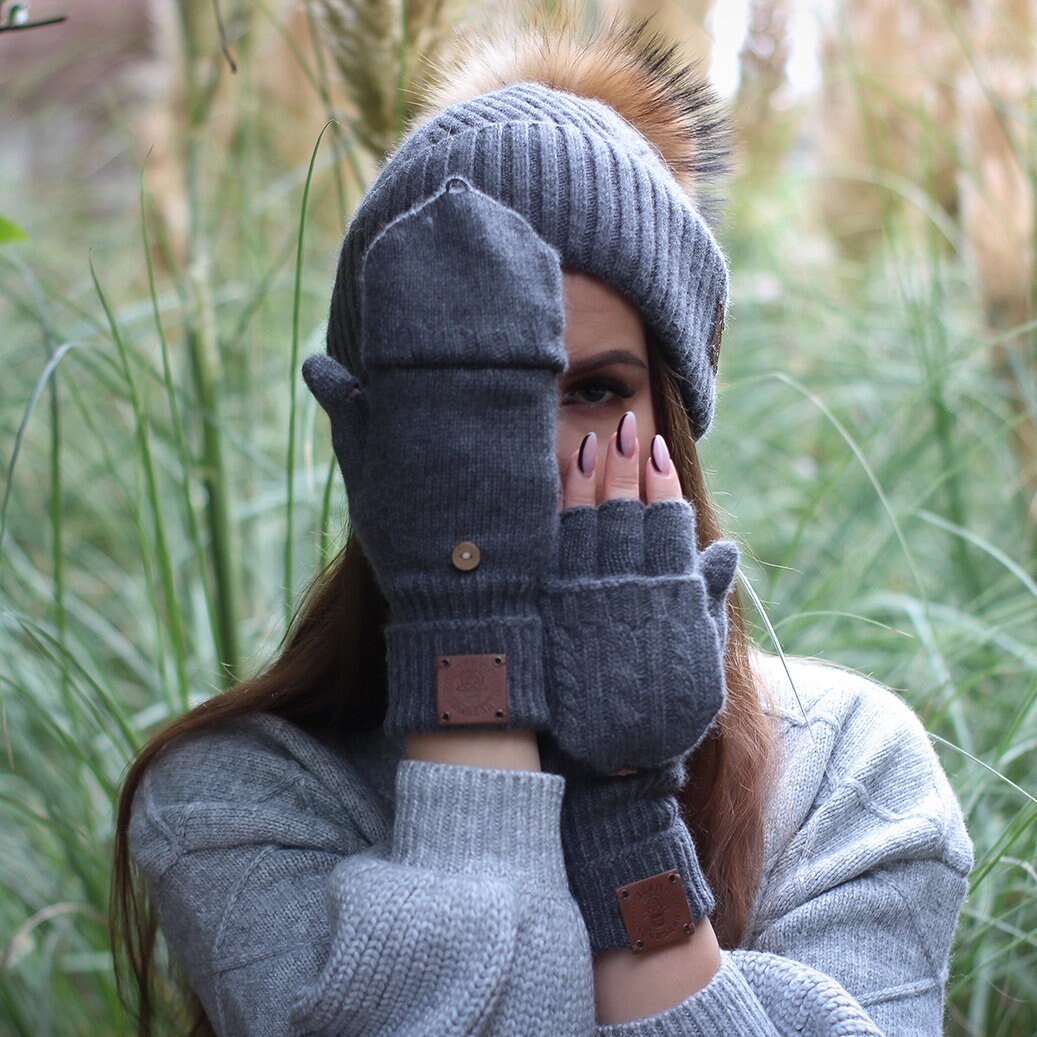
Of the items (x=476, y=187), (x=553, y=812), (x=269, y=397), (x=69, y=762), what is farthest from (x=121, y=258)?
(x=553, y=812)

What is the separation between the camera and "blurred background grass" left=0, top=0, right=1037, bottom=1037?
1.51m

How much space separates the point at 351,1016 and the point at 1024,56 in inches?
82.7

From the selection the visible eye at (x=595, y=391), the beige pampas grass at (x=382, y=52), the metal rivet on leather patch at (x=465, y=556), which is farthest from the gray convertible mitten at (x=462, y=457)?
the beige pampas grass at (x=382, y=52)

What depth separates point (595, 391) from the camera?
3.78 ft

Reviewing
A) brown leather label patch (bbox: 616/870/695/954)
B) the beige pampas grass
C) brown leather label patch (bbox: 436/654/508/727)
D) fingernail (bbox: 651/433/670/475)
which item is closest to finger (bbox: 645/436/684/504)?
fingernail (bbox: 651/433/670/475)

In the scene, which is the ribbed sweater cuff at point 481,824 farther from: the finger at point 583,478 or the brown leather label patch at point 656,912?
the finger at point 583,478

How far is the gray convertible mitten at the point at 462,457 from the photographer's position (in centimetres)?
101

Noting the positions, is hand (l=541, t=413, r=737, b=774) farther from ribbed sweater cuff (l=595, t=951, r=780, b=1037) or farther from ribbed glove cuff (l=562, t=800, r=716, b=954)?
ribbed sweater cuff (l=595, t=951, r=780, b=1037)

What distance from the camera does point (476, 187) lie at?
1.11m

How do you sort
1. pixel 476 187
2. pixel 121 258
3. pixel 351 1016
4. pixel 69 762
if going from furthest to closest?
pixel 121 258 → pixel 69 762 → pixel 476 187 → pixel 351 1016

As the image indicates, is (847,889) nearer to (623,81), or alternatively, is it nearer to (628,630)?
(628,630)

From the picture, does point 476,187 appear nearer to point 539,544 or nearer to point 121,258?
point 539,544

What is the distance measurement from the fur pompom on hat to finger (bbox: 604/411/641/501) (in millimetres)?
128

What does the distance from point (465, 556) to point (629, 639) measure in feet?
0.49
